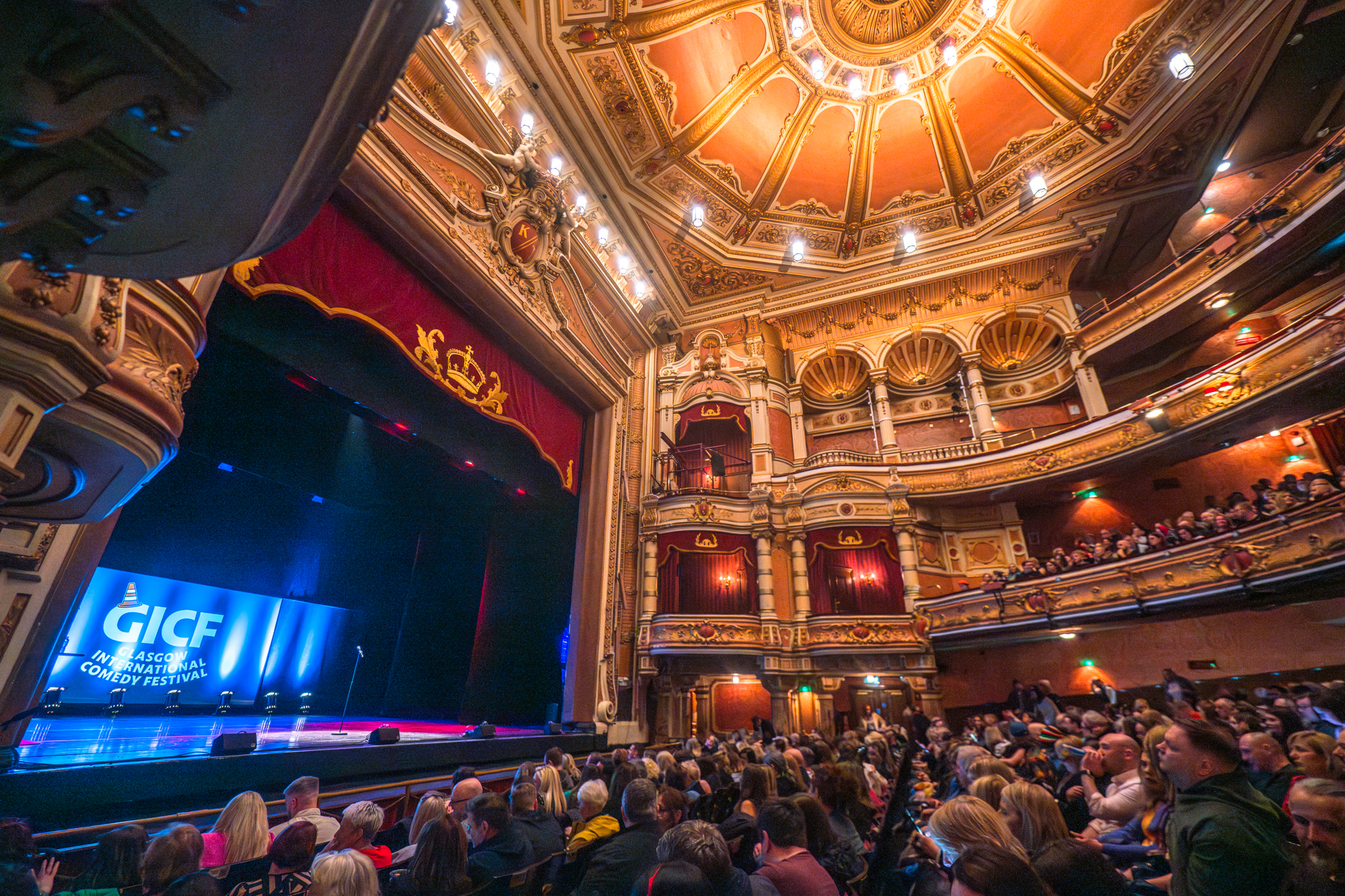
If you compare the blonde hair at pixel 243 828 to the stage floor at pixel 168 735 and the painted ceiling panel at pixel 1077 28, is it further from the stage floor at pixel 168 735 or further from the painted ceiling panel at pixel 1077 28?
the painted ceiling panel at pixel 1077 28

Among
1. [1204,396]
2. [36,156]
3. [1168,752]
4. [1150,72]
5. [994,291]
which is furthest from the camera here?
[994,291]

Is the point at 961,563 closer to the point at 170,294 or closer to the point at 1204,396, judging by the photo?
the point at 1204,396

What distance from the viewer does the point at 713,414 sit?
621 inches

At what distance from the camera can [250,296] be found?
5.77 m

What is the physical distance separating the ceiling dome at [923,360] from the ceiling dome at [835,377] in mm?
1034

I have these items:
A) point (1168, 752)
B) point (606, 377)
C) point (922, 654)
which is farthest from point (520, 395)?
point (922, 654)

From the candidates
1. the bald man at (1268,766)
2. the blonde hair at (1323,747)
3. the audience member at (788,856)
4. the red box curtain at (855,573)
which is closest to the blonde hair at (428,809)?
the audience member at (788,856)

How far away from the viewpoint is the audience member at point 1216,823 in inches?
73.0

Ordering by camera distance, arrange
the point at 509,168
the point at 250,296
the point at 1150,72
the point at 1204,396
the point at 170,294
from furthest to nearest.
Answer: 1. the point at 1150,72
2. the point at 1204,396
3. the point at 509,168
4. the point at 250,296
5. the point at 170,294

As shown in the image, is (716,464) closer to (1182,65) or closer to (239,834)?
(1182,65)

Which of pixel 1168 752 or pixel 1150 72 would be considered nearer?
pixel 1168 752

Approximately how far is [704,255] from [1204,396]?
11.6 meters

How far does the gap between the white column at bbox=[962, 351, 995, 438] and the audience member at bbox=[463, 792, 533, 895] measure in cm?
1584

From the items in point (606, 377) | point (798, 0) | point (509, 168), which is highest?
point (798, 0)
